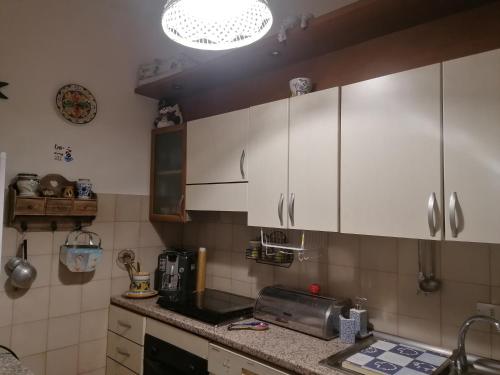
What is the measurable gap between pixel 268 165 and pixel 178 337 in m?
0.97

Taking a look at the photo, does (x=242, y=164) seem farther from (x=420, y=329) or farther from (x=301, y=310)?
(x=420, y=329)

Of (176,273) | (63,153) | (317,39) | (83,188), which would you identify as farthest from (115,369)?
(317,39)

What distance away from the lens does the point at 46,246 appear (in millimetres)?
2021

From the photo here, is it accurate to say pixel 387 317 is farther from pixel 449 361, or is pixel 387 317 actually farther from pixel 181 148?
pixel 181 148

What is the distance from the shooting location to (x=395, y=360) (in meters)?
1.40

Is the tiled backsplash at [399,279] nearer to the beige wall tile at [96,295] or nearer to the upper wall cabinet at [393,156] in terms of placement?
the upper wall cabinet at [393,156]

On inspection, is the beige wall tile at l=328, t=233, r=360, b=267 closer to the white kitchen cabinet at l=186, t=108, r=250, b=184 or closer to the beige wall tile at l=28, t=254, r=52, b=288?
the white kitchen cabinet at l=186, t=108, r=250, b=184

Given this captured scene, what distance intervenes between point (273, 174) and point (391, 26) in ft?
2.67

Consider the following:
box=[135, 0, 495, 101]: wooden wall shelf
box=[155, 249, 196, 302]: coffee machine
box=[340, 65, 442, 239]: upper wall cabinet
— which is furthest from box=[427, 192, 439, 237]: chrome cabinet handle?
box=[155, 249, 196, 302]: coffee machine

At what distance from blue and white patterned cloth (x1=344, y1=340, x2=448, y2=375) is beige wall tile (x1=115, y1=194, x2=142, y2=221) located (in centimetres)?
158

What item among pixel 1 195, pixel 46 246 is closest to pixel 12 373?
pixel 1 195

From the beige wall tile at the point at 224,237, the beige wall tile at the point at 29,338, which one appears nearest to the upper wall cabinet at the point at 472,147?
the beige wall tile at the point at 224,237

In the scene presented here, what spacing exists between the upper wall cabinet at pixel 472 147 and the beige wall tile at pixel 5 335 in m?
2.10

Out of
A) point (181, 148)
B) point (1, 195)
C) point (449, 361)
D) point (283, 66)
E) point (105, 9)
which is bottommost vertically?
point (449, 361)
